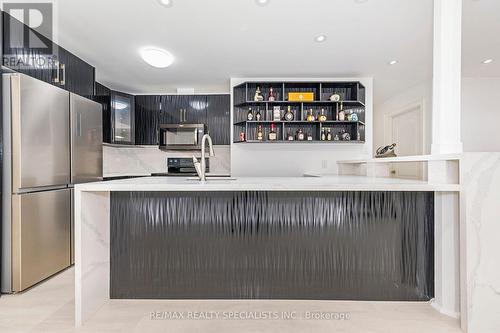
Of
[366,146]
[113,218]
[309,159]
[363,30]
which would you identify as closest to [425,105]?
[366,146]

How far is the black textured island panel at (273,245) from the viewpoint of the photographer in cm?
168

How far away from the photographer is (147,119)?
4.21 m

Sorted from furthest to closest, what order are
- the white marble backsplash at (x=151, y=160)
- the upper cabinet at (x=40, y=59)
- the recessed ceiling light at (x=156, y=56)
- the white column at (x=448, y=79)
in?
the white marble backsplash at (x=151, y=160)
the recessed ceiling light at (x=156, y=56)
the upper cabinet at (x=40, y=59)
the white column at (x=448, y=79)

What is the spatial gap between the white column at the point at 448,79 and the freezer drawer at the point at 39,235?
2950 millimetres

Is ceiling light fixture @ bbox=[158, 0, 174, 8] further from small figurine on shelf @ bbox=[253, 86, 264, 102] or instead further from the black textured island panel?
small figurine on shelf @ bbox=[253, 86, 264, 102]

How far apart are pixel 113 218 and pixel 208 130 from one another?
103 inches

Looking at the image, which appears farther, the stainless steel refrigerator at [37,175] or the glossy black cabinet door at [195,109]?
the glossy black cabinet door at [195,109]

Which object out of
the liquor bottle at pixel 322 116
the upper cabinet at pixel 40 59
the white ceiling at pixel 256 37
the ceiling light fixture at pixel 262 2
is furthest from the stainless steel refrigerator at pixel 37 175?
the liquor bottle at pixel 322 116

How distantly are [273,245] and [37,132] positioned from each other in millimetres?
2048

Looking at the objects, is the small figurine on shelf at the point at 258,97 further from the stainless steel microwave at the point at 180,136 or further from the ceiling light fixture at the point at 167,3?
the ceiling light fixture at the point at 167,3

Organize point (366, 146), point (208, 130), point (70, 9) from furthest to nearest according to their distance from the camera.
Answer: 1. point (208, 130)
2. point (366, 146)
3. point (70, 9)

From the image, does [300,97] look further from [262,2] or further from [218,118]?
[262,2]

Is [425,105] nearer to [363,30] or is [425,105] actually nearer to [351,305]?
[363,30]

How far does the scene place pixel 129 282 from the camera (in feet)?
5.72
